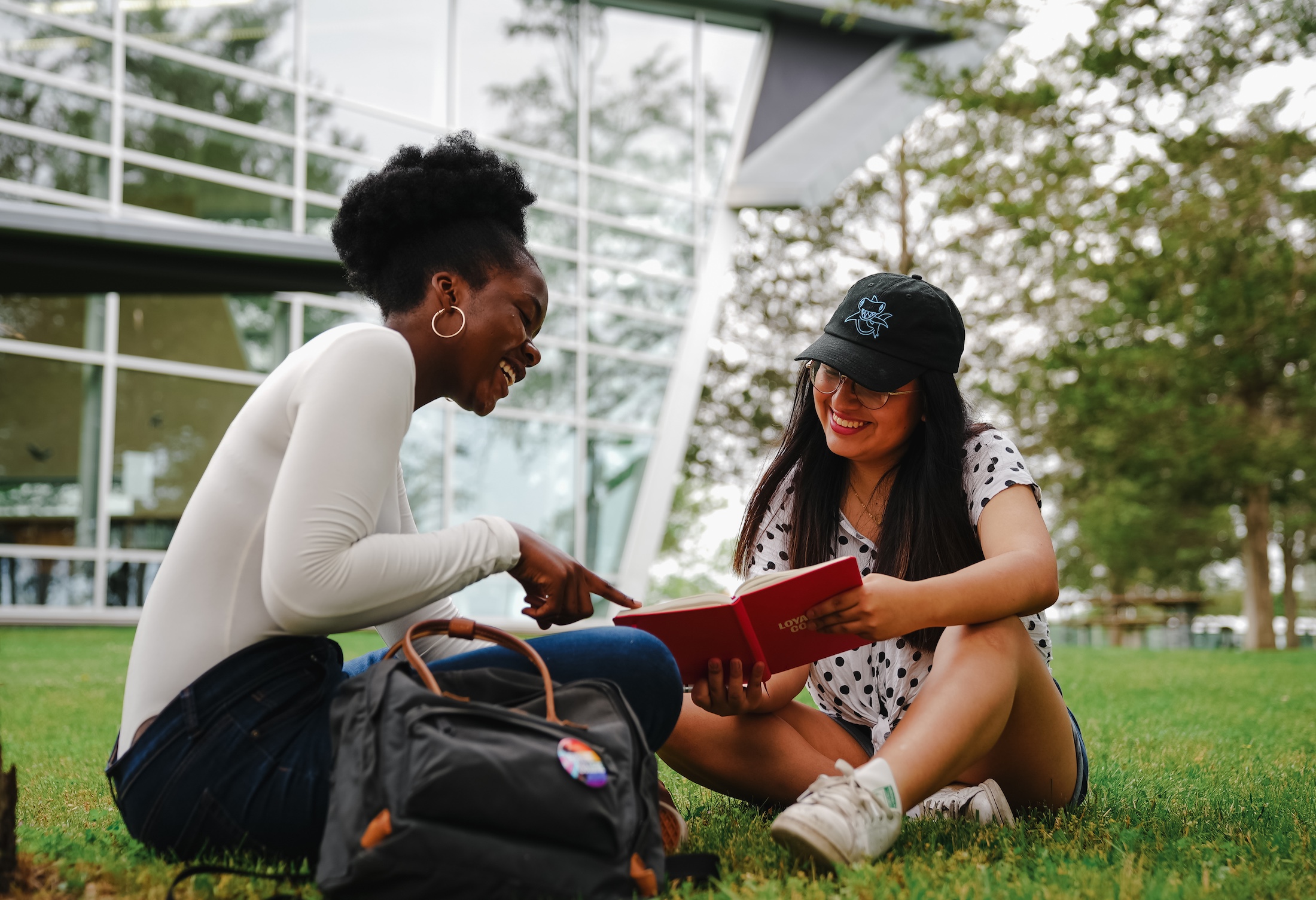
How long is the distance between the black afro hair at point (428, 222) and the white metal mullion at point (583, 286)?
13.0 meters

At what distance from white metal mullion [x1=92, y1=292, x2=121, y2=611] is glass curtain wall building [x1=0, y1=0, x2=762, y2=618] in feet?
0.09

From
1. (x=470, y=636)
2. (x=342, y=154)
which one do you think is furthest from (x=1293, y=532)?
(x=470, y=636)

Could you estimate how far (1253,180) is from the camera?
11.4 metres

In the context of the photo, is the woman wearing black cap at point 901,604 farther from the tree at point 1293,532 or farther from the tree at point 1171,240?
the tree at point 1293,532

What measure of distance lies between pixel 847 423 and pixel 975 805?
988 millimetres

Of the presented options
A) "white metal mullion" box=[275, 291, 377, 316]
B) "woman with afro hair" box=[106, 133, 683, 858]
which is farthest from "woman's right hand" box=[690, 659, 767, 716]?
"white metal mullion" box=[275, 291, 377, 316]

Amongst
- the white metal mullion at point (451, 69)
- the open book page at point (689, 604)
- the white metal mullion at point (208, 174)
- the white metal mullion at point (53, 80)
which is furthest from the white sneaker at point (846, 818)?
the white metal mullion at point (451, 69)

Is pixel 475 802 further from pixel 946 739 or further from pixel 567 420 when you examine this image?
pixel 567 420

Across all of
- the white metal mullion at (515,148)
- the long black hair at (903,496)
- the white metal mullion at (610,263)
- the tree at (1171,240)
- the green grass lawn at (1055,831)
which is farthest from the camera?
the white metal mullion at (610,263)

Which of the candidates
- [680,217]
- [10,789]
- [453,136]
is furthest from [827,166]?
[10,789]

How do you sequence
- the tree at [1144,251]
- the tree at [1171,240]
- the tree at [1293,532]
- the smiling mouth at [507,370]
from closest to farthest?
the smiling mouth at [507,370]
the tree at [1171,240]
the tree at [1144,251]
the tree at [1293,532]

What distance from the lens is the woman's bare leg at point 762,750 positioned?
9.15ft

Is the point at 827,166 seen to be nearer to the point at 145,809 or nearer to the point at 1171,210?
the point at 1171,210

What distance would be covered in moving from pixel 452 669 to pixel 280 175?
13.1 metres
